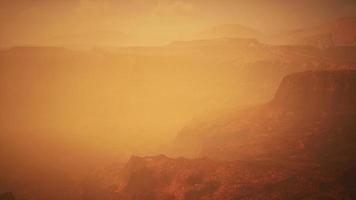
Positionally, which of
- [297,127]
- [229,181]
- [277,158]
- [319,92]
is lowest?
[229,181]

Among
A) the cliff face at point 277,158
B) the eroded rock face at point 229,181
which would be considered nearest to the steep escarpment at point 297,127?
the cliff face at point 277,158

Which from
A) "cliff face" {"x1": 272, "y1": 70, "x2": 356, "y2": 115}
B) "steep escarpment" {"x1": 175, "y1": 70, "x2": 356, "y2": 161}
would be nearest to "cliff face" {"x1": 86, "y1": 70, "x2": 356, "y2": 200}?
"steep escarpment" {"x1": 175, "y1": 70, "x2": 356, "y2": 161}

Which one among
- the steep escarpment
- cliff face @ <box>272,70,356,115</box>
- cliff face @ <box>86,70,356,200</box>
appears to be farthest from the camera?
cliff face @ <box>272,70,356,115</box>

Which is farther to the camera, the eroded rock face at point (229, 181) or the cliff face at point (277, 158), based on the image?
the cliff face at point (277, 158)

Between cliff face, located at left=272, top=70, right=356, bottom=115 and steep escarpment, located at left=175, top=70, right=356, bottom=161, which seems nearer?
steep escarpment, located at left=175, top=70, right=356, bottom=161

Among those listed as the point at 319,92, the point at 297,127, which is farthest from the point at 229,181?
the point at 319,92

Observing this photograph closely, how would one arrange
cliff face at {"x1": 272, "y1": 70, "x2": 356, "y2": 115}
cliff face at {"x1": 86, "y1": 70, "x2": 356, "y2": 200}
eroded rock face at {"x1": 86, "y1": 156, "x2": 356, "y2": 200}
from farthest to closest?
cliff face at {"x1": 272, "y1": 70, "x2": 356, "y2": 115} → cliff face at {"x1": 86, "y1": 70, "x2": 356, "y2": 200} → eroded rock face at {"x1": 86, "y1": 156, "x2": 356, "y2": 200}

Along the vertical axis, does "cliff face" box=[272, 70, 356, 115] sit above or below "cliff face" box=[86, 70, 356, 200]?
above

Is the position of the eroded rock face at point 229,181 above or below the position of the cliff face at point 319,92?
below

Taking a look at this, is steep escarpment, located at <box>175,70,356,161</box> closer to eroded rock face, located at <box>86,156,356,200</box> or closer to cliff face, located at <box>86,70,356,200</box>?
cliff face, located at <box>86,70,356,200</box>

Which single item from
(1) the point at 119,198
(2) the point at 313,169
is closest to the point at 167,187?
(1) the point at 119,198

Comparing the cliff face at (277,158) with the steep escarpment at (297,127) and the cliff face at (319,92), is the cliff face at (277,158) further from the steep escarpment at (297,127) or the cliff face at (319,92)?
the cliff face at (319,92)

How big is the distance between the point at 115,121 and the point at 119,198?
190 feet

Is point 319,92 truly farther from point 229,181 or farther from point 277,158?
point 229,181
